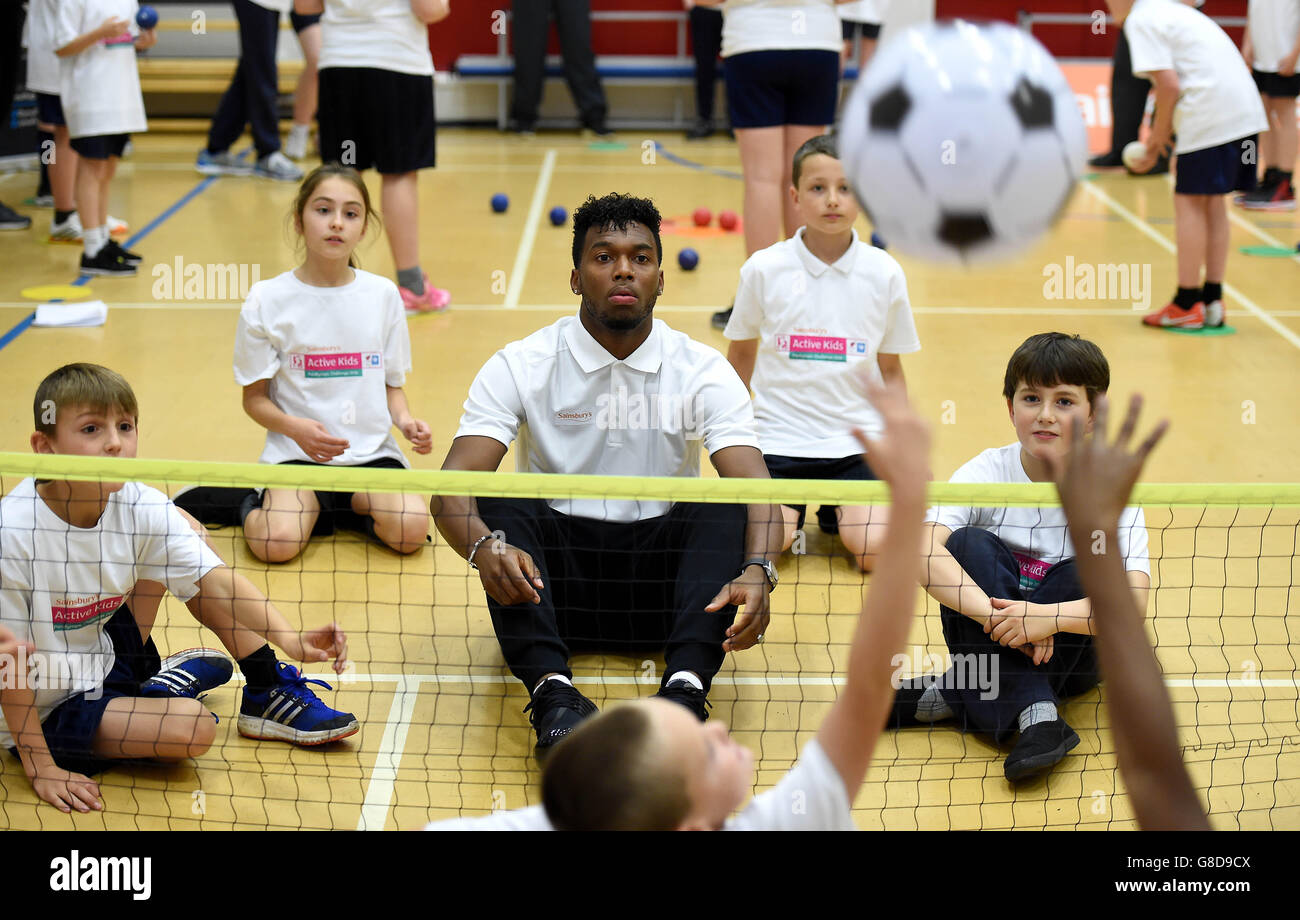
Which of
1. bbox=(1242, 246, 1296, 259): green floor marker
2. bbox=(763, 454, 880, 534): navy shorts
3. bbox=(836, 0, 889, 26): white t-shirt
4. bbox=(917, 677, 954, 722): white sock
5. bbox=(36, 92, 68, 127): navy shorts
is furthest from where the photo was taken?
bbox=(836, 0, 889, 26): white t-shirt

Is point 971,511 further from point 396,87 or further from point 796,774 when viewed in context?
point 396,87

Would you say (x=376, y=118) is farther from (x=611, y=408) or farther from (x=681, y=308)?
(x=611, y=408)

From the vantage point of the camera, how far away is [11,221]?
8148mm

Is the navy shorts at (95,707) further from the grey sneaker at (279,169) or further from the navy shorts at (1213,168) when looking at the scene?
the grey sneaker at (279,169)

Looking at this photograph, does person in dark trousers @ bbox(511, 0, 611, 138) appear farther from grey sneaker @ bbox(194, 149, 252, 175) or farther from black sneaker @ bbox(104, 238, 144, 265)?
black sneaker @ bbox(104, 238, 144, 265)

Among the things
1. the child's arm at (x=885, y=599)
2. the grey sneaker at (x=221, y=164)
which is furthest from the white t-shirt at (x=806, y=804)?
the grey sneaker at (x=221, y=164)

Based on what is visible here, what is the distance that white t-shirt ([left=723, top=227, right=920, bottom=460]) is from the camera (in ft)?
14.2

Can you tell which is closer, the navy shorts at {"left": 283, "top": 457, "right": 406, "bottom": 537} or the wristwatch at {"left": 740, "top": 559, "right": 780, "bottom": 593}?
the wristwatch at {"left": 740, "top": 559, "right": 780, "bottom": 593}

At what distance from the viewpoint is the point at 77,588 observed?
307cm

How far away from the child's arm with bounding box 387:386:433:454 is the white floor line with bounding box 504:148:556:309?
2.40 meters

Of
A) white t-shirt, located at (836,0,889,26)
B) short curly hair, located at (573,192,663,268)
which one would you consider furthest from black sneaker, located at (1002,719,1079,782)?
white t-shirt, located at (836,0,889,26)
